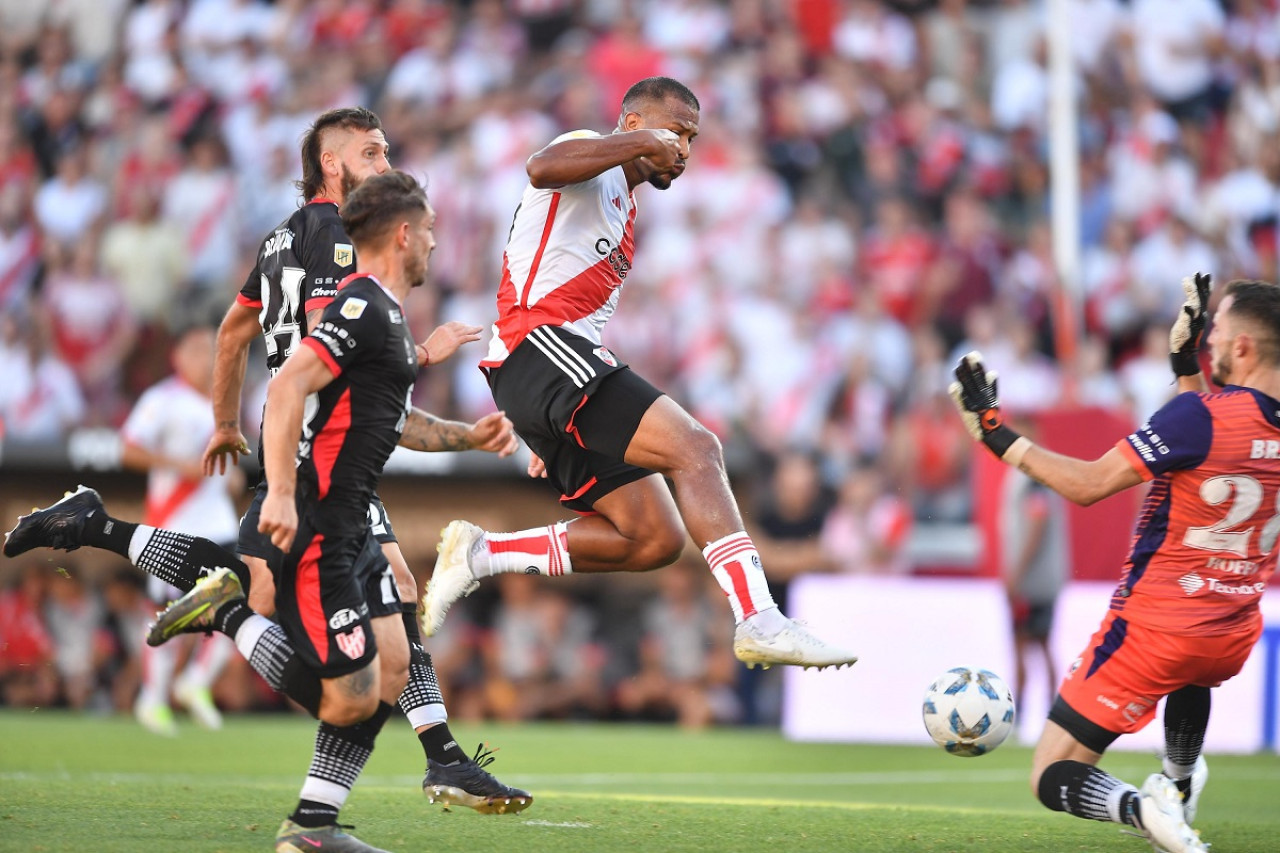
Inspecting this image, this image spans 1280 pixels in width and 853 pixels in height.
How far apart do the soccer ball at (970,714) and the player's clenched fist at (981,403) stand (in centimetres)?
130

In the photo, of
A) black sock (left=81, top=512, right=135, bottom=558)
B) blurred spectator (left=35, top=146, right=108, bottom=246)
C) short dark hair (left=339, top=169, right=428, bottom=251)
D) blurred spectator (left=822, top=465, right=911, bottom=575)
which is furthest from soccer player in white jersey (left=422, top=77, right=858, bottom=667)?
blurred spectator (left=35, top=146, right=108, bottom=246)

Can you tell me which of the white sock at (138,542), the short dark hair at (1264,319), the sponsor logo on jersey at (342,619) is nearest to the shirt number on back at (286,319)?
the white sock at (138,542)

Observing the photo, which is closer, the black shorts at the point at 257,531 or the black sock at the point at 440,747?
the black shorts at the point at 257,531

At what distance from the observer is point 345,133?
22.8ft

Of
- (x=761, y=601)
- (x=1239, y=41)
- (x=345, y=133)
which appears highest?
(x=1239, y=41)

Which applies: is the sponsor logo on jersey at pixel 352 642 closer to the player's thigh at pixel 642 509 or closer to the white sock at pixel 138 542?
the white sock at pixel 138 542

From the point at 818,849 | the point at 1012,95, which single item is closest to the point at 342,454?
the point at 818,849

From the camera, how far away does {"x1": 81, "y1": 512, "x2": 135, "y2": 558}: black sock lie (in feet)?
22.2

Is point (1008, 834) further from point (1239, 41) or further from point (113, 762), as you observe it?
point (1239, 41)

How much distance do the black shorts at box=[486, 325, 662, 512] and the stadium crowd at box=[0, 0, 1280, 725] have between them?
7605 millimetres

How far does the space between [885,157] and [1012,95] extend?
183cm

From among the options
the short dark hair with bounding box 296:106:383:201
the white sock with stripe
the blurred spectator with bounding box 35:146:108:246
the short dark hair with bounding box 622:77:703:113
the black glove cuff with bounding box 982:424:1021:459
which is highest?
the blurred spectator with bounding box 35:146:108:246

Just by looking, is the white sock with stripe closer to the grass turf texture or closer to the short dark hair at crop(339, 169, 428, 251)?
the grass turf texture

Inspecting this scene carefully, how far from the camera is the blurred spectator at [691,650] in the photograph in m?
14.9
